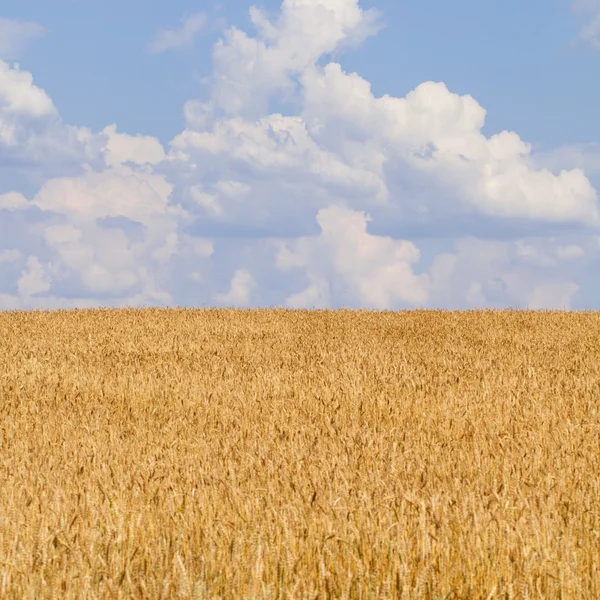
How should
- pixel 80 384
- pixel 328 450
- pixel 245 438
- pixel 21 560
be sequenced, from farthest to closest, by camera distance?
1. pixel 80 384
2. pixel 245 438
3. pixel 328 450
4. pixel 21 560

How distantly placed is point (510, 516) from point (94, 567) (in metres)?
2.15

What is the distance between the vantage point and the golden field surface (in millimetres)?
3383

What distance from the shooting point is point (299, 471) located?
5285mm

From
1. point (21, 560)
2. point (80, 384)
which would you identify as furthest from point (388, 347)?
point (21, 560)

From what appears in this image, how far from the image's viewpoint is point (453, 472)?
18.2 feet

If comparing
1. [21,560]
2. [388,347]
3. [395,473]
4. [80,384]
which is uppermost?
[388,347]

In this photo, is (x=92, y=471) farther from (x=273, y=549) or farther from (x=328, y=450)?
(x=273, y=549)

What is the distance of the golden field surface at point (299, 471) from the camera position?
3383 mm

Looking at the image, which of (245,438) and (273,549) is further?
(245,438)

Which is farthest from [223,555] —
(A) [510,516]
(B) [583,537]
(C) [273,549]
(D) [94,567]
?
(B) [583,537]

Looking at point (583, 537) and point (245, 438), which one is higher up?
point (245, 438)

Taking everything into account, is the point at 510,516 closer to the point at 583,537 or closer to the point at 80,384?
the point at 583,537

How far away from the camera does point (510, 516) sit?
420 centimetres

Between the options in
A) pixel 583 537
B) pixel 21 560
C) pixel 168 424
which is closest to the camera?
pixel 21 560
